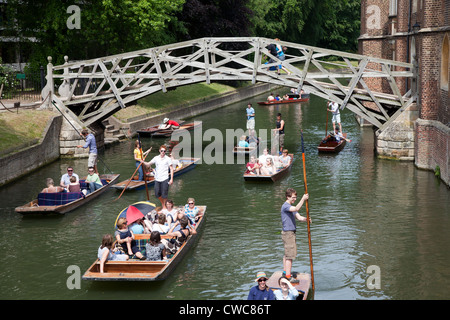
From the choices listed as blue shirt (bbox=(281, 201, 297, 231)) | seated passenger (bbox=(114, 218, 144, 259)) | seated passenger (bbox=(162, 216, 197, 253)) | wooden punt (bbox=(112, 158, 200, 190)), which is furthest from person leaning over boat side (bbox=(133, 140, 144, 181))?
blue shirt (bbox=(281, 201, 297, 231))

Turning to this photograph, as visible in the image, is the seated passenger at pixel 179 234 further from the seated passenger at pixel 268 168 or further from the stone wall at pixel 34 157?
the stone wall at pixel 34 157

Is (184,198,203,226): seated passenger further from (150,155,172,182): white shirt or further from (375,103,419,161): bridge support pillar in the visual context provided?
(375,103,419,161): bridge support pillar

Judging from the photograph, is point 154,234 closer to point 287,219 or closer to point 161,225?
point 161,225

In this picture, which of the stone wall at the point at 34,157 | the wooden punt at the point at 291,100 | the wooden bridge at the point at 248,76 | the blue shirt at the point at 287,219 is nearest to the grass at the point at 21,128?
the stone wall at the point at 34,157

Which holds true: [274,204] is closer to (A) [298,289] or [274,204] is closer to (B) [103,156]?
(A) [298,289]

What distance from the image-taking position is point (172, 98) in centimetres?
4241

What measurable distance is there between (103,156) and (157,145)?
343 centimetres

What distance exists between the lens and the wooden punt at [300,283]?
37.6 ft

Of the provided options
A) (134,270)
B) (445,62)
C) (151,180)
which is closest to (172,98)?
(151,180)

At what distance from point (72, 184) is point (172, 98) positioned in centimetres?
2420

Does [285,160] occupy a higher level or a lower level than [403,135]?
lower

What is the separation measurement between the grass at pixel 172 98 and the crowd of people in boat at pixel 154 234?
1893 centimetres

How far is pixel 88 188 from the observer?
19953 millimetres

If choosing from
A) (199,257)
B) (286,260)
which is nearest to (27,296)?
(199,257)
